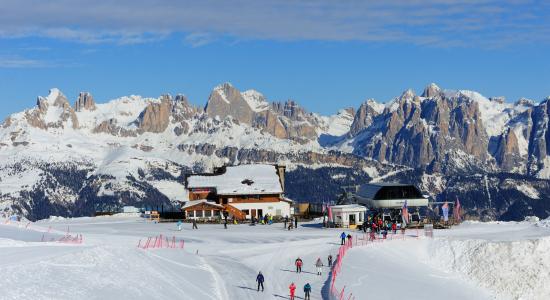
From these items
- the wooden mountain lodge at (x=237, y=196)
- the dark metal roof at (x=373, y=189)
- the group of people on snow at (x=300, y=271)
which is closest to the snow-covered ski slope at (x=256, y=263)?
the group of people on snow at (x=300, y=271)

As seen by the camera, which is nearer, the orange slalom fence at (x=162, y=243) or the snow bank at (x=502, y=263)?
the orange slalom fence at (x=162, y=243)

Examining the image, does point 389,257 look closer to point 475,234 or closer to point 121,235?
point 475,234

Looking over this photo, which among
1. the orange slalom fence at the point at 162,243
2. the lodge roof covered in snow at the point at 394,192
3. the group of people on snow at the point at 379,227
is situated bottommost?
the orange slalom fence at the point at 162,243

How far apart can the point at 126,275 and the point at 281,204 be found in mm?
79239

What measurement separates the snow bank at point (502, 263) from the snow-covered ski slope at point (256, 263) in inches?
4.7

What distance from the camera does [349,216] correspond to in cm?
11244

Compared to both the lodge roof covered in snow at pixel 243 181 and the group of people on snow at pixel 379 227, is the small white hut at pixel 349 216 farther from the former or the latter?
the lodge roof covered in snow at pixel 243 181

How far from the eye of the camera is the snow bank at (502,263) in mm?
93938

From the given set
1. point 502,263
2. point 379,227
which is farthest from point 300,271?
point 502,263

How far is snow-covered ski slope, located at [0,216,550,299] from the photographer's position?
188 ft

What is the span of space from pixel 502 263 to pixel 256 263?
32798 mm

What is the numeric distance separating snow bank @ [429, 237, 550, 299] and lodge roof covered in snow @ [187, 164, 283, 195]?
47.1 m

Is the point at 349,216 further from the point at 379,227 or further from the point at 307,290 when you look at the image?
→ the point at 307,290

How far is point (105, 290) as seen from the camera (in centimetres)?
5481
